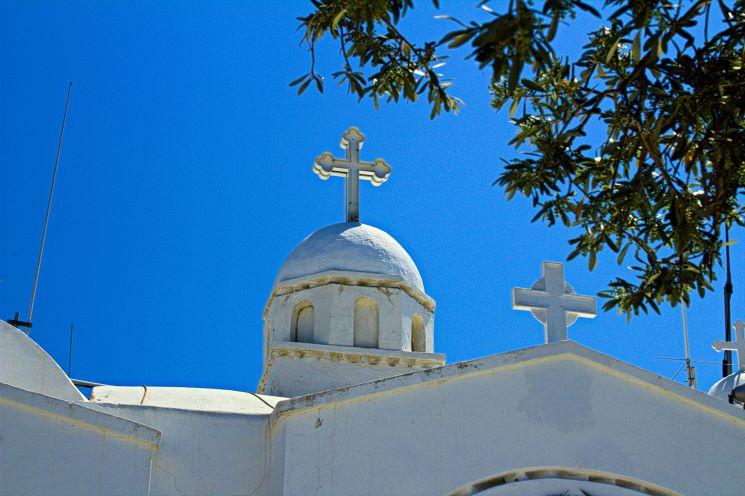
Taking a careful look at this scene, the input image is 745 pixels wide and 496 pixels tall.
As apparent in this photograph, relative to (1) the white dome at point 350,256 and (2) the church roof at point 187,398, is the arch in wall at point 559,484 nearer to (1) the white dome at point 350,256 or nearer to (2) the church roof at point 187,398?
(2) the church roof at point 187,398

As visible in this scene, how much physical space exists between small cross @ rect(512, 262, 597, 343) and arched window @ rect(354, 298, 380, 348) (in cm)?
427

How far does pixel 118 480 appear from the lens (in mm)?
12781

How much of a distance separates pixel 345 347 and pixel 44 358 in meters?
5.31

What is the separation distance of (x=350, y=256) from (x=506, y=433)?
709 cm

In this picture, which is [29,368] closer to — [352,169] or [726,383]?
[352,169]

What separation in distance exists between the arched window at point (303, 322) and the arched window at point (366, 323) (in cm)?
70

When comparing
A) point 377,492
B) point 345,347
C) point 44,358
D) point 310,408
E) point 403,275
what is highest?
point 403,275

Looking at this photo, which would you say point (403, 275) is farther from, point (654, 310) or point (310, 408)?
point (654, 310)

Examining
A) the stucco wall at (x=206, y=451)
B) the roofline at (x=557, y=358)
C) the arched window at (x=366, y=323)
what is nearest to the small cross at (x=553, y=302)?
the roofline at (x=557, y=358)

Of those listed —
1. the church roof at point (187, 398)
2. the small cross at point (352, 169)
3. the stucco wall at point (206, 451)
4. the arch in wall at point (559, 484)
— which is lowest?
the arch in wall at point (559, 484)

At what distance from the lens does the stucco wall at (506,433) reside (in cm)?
1288

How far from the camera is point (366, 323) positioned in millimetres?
19453

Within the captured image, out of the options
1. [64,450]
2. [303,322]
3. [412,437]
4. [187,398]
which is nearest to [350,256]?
[303,322]

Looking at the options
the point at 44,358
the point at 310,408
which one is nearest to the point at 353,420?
the point at 310,408
